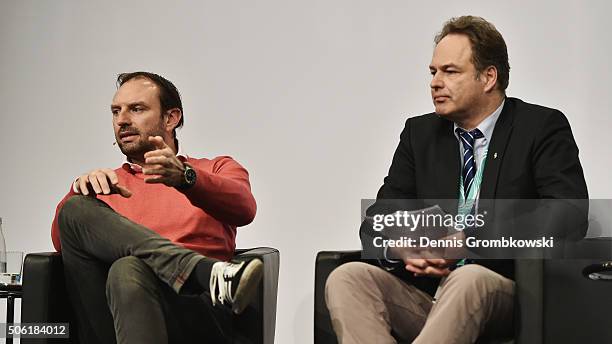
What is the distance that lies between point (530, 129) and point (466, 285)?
2.08ft

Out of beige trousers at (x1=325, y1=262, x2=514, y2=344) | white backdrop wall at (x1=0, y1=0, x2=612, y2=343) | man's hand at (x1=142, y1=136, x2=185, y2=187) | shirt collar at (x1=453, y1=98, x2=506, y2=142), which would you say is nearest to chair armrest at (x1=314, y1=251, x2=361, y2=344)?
beige trousers at (x1=325, y1=262, x2=514, y2=344)

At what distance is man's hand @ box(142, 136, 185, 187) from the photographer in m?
2.47

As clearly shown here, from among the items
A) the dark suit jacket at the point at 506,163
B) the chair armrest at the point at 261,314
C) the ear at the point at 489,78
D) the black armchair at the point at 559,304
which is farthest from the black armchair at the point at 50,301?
the ear at the point at 489,78

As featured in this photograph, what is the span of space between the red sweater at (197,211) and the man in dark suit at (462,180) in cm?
45

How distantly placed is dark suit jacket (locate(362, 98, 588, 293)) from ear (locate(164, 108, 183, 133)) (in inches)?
31.3

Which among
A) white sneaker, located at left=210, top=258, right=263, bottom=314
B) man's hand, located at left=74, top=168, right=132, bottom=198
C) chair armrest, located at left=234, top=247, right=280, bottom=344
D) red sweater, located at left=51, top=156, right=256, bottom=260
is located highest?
man's hand, located at left=74, top=168, right=132, bottom=198

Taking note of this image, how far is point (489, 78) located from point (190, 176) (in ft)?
3.20

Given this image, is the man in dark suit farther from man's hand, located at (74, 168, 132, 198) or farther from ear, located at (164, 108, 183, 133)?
ear, located at (164, 108, 183, 133)

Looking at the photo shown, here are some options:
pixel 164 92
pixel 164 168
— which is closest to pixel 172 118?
pixel 164 92

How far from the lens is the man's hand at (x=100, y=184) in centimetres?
257

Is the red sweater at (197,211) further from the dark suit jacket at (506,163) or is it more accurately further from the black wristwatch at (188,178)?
the dark suit jacket at (506,163)

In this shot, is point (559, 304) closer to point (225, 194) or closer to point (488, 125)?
point (488, 125)

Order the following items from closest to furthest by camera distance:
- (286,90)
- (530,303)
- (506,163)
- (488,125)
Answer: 1. (530,303)
2. (506,163)
3. (488,125)
4. (286,90)

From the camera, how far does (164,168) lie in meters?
2.48
